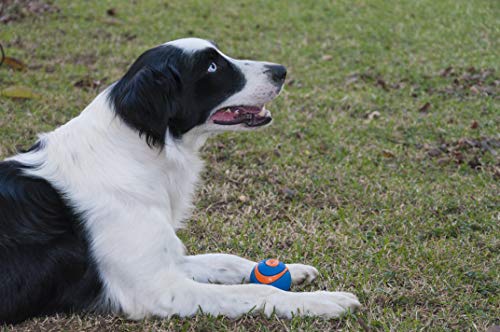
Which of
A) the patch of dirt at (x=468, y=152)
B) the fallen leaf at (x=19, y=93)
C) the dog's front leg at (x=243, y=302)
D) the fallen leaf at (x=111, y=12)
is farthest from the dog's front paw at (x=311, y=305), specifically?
the fallen leaf at (x=111, y=12)

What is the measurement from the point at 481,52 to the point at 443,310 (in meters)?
5.65

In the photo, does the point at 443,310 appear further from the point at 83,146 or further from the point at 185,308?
the point at 83,146

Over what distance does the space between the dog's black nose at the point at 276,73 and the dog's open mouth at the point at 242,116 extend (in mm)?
183

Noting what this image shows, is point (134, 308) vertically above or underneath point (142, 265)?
underneath

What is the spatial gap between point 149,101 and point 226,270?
3.31ft

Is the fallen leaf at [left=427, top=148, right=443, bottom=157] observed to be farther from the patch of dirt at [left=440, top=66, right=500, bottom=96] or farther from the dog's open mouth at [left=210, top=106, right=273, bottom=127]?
the dog's open mouth at [left=210, top=106, right=273, bottom=127]

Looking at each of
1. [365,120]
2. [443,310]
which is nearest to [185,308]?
[443,310]

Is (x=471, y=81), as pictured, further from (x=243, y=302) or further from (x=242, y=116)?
(x=243, y=302)

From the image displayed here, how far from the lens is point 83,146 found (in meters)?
3.21

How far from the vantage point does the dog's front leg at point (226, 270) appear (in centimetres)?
338

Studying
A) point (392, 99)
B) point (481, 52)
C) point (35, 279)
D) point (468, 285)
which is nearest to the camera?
point (35, 279)

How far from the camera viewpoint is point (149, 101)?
3127 mm

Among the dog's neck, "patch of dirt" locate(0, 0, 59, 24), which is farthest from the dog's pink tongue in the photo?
"patch of dirt" locate(0, 0, 59, 24)

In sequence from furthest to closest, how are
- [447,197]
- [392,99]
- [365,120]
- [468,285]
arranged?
[392,99] < [365,120] < [447,197] < [468,285]
